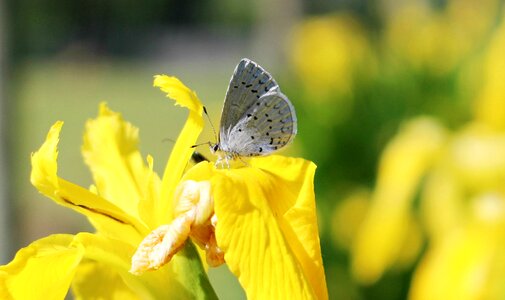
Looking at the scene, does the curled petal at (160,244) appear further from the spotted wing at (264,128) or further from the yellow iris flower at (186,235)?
the spotted wing at (264,128)

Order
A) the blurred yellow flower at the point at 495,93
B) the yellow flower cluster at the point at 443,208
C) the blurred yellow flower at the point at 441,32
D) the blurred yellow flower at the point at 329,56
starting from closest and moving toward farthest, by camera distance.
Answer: the yellow flower cluster at the point at 443,208, the blurred yellow flower at the point at 495,93, the blurred yellow flower at the point at 441,32, the blurred yellow flower at the point at 329,56

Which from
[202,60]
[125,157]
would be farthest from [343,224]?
[202,60]

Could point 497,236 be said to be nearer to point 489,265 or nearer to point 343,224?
point 489,265

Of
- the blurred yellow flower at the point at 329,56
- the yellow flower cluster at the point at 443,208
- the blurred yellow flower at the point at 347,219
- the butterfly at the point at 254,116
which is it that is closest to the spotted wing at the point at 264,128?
the butterfly at the point at 254,116

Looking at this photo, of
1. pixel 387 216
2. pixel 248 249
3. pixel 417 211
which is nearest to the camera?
pixel 248 249

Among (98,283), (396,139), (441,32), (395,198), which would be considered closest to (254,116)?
(98,283)

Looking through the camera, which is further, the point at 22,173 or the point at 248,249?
the point at 22,173

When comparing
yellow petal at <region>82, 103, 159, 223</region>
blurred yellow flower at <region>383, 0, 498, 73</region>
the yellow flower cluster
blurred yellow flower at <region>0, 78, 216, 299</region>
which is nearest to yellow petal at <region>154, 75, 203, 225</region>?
blurred yellow flower at <region>0, 78, 216, 299</region>
